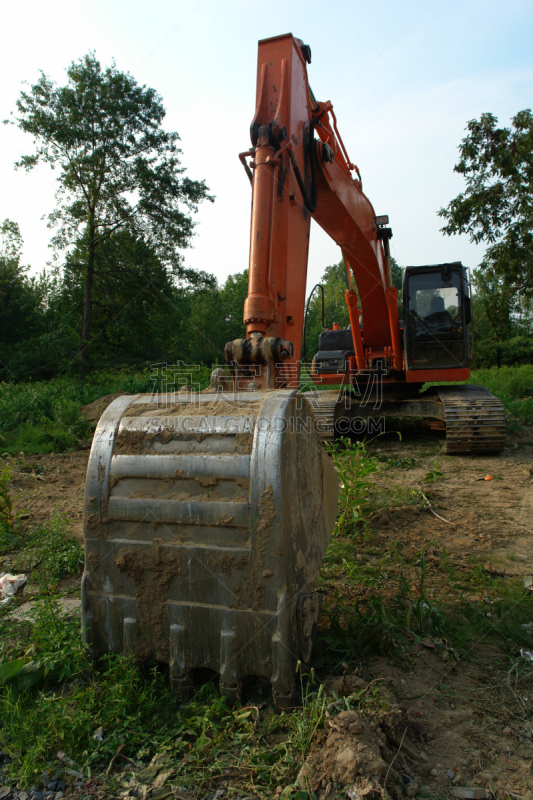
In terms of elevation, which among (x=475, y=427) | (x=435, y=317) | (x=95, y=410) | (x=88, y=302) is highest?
(x=88, y=302)

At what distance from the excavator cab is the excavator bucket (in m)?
5.88

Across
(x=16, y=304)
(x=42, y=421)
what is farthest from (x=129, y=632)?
(x=16, y=304)

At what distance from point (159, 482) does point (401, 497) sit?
320cm

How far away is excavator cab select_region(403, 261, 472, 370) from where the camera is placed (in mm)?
7465

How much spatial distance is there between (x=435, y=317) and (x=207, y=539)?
6.54 m

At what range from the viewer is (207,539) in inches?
74.5

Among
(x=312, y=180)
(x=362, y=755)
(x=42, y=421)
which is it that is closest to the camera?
(x=362, y=755)

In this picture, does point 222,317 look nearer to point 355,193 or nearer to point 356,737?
point 355,193

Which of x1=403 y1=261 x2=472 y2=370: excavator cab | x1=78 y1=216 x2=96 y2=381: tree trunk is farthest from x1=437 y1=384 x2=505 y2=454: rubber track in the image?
x1=78 y1=216 x2=96 y2=381: tree trunk

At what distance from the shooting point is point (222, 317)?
4631cm

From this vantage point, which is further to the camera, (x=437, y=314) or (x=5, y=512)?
(x=437, y=314)

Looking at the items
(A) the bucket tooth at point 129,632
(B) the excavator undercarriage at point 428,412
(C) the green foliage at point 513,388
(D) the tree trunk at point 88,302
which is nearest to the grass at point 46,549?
(A) the bucket tooth at point 129,632

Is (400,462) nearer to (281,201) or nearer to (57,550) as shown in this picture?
(281,201)

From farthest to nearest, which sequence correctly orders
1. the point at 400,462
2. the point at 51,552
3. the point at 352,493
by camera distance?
1. the point at 400,462
2. the point at 352,493
3. the point at 51,552
